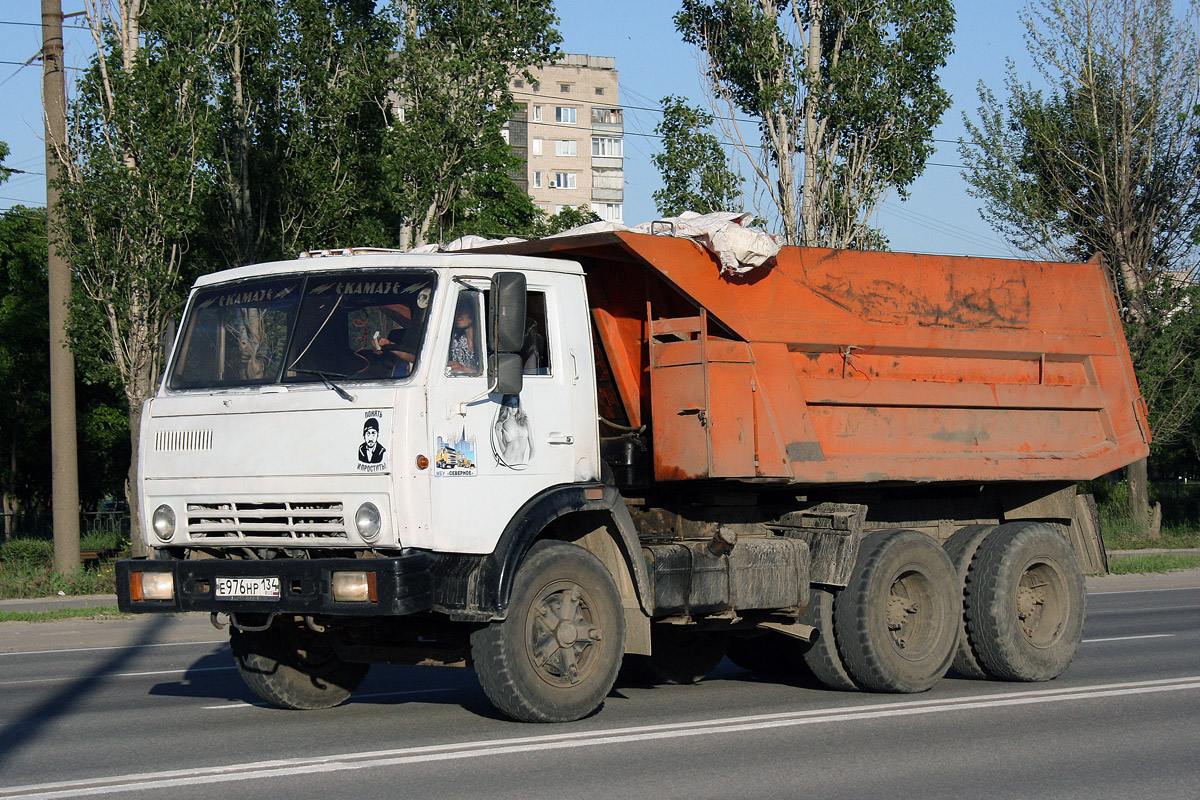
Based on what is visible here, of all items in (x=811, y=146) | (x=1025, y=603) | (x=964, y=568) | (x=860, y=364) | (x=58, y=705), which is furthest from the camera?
(x=811, y=146)

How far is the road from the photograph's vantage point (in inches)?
244

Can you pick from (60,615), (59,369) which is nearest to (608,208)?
(59,369)

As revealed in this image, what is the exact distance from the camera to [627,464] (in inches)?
343

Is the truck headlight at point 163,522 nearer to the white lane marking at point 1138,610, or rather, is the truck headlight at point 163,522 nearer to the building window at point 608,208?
the white lane marking at point 1138,610

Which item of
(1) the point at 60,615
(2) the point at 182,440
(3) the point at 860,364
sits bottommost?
(1) the point at 60,615

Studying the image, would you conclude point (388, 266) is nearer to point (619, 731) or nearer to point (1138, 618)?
point (619, 731)

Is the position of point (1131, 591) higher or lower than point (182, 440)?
lower

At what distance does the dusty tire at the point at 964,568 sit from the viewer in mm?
10211

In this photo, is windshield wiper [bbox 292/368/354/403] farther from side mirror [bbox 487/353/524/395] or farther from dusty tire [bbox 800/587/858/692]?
dusty tire [bbox 800/587/858/692]

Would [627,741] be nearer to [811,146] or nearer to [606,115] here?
[811,146]

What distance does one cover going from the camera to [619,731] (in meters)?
7.53

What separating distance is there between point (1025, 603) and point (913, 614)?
131cm

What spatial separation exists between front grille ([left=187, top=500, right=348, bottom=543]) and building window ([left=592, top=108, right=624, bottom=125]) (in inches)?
3301

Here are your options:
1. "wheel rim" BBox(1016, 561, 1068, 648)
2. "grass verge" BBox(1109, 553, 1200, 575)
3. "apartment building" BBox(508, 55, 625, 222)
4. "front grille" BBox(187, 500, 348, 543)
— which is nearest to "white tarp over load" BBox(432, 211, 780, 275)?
"front grille" BBox(187, 500, 348, 543)
